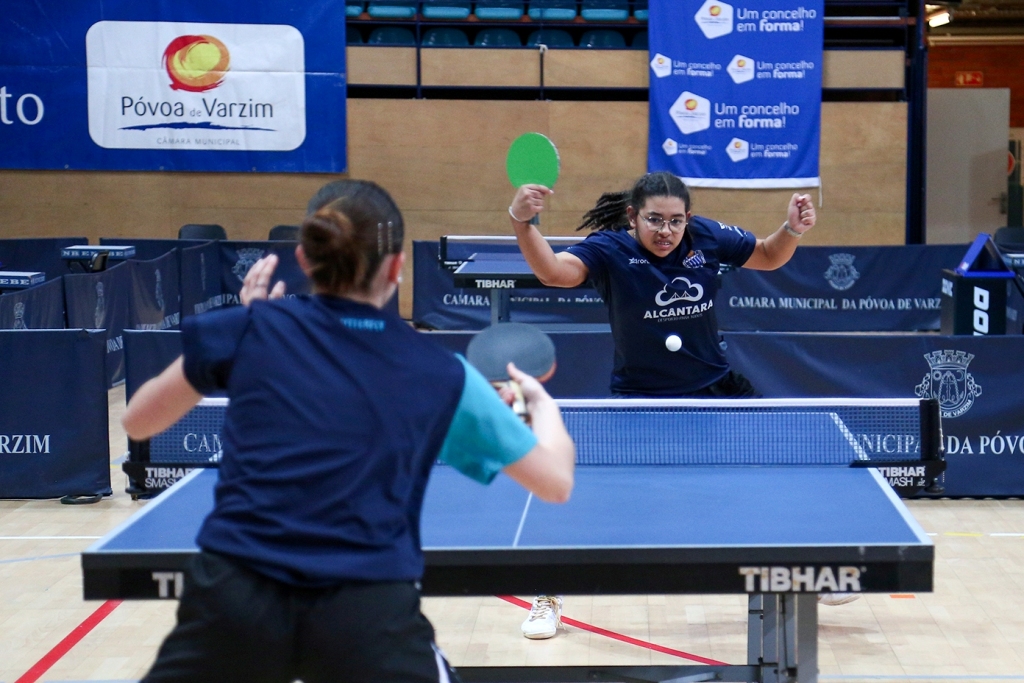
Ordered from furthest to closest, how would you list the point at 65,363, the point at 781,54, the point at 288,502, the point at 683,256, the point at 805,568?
1. the point at 781,54
2. the point at 65,363
3. the point at 683,256
4. the point at 805,568
5. the point at 288,502

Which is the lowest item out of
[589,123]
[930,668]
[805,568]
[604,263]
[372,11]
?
[930,668]

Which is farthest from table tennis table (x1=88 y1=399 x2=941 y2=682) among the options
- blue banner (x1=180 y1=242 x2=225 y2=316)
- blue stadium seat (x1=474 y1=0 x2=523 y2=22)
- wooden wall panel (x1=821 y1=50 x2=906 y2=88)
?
blue stadium seat (x1=474 y1=0 x2=523 y2=22)

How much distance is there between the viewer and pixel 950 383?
606cm

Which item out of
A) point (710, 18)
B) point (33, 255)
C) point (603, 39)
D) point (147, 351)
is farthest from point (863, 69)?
point (147, 351)

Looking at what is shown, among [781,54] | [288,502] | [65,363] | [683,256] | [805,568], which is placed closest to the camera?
[288,502]

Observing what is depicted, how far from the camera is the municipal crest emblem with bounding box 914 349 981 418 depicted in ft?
19.8

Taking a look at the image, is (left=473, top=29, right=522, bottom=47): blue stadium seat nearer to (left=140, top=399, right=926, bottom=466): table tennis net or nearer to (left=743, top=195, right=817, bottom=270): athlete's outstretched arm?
(left=743, top=195, right=817, bottom=270): athlete's outstretched arm

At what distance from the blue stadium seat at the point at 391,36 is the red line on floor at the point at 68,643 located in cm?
1013

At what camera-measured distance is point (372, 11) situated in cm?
1355

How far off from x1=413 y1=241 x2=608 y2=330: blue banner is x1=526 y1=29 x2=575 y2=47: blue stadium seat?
3246 millimetres

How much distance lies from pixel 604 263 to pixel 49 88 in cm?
1113

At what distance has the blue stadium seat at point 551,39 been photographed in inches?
537

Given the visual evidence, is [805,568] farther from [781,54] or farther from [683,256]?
[781,54]

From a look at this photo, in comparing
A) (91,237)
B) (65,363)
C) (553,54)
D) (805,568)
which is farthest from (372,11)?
(805,568)
